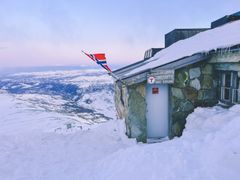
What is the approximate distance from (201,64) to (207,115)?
6.85 feet

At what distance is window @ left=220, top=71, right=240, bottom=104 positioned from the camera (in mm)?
7352

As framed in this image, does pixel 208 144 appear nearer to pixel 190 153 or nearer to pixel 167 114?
pixel 190 153

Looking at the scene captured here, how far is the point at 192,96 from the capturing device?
8297 millimetres

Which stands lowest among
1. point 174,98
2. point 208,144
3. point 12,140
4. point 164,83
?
point 12,140

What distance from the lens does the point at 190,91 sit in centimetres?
827

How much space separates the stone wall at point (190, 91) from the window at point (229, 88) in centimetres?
34

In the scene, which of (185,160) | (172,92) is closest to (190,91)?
(172,92)

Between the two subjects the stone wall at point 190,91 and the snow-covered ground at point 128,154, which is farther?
the stone wall at point 190,91

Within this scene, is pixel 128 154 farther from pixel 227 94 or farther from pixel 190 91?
pixel 227 94

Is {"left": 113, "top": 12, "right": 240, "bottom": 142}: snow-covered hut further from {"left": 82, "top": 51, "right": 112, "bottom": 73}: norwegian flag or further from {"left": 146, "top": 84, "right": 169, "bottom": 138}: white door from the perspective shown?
{"left": 82, "top": 51, "right": 112, "bottom": 73}: norwegian flag

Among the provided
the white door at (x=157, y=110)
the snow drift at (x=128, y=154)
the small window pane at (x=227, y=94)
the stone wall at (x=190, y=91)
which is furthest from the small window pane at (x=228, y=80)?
the white door at (x=157, y=110)

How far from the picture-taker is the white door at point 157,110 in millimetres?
8367

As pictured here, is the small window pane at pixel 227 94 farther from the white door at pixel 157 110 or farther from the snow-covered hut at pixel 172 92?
the white door at pixel 157 110

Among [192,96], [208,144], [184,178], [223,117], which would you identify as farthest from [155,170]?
[192,96]
